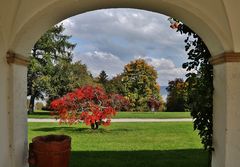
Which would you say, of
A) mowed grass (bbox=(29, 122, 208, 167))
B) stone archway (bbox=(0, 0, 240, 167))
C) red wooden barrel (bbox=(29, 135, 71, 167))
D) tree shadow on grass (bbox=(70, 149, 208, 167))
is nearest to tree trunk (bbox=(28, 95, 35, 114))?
mowed grass (bbox=(29, 122, 208, 167))

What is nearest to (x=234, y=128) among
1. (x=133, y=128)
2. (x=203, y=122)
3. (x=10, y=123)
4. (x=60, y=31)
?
(x=203, y=122)

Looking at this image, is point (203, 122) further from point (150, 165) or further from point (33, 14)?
point (33, 14)

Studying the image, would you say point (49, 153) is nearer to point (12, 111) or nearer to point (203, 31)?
point (12, 111)

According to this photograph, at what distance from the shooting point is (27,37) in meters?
5.88

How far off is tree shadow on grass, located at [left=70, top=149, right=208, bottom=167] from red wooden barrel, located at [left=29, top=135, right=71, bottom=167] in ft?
5.18

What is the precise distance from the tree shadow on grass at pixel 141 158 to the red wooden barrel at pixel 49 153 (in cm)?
158

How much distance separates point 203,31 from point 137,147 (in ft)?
Answer: 15.5

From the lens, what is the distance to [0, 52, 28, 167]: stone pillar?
5.38 m

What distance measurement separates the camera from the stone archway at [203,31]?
17.7 feet

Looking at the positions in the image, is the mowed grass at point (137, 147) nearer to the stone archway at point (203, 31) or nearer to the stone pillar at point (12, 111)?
the stone pillar at point (12, 111)

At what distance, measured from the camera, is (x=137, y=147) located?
988 cm

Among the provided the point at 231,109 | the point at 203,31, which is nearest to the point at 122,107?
the point at 203,31

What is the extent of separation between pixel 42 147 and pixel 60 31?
72.7ft

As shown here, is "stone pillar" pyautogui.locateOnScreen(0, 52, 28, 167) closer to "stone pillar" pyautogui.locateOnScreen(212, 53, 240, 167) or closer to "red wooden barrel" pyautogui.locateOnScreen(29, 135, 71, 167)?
"red wooden barrel" pyautogui.locateOnScreen(29, 135, 71, 167)
